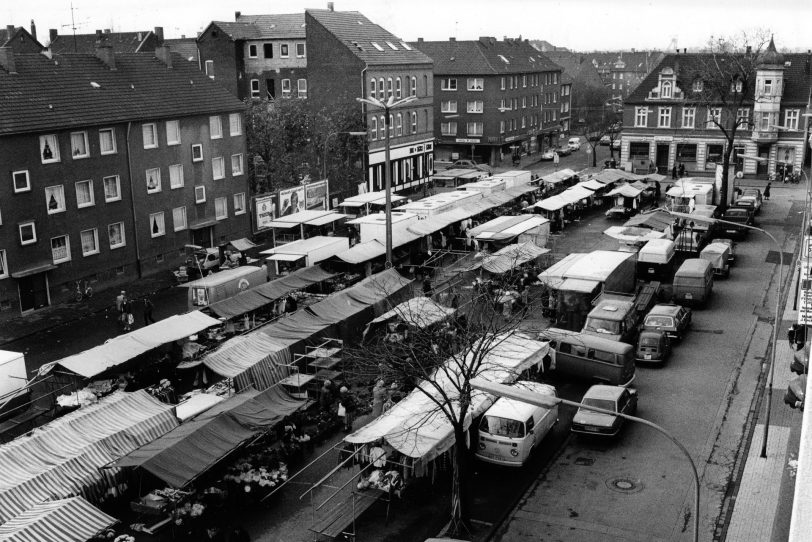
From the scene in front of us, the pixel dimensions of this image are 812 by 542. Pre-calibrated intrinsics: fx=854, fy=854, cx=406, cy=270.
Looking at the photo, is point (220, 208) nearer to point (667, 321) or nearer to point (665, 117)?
point (667, 321)

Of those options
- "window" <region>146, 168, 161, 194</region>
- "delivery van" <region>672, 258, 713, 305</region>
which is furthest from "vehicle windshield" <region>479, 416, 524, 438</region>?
"window" <region>146, 168, 161, 194</region>

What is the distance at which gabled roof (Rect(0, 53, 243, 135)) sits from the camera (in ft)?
123

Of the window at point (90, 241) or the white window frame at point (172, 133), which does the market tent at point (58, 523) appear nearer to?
the window at point (90, 241)

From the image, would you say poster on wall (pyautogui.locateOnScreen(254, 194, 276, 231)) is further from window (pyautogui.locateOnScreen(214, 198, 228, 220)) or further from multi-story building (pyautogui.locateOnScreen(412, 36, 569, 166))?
multi-story building (pyautogui.locateOnScreen(412, 36, 569, 166))

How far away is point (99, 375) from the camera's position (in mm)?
26500

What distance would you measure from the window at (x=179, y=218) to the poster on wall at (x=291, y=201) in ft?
20.8

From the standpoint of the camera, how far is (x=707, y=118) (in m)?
76.4

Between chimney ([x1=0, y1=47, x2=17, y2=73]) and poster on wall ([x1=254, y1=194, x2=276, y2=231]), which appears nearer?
chimney ([x1=0, y1=47, x2=17, y2=73])

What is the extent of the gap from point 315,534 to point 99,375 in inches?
416

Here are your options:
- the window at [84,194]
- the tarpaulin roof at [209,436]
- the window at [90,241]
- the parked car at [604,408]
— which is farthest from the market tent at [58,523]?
the window at [84,194]

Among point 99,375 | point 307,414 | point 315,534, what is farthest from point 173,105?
point 315,534

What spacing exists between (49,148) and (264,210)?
46.1 ft

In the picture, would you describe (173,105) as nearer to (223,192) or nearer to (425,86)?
(223,192)

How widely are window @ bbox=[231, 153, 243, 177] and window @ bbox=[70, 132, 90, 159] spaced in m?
11.3
